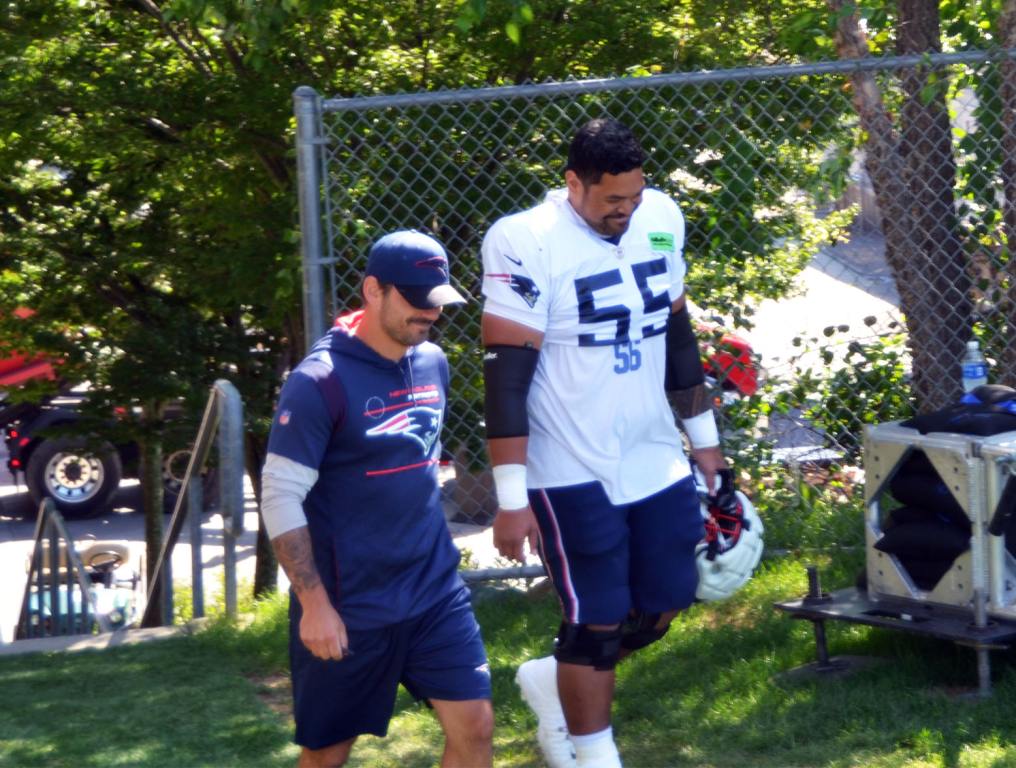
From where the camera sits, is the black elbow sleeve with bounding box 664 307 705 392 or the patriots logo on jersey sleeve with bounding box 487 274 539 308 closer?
the patriots logo on jersey sleeve with bounding box 487 274 539 308

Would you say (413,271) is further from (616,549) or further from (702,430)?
(702,430)

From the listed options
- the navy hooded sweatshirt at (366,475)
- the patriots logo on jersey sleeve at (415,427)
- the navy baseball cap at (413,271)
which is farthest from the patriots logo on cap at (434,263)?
the patriots logo on jersey sleeve at (415,427)

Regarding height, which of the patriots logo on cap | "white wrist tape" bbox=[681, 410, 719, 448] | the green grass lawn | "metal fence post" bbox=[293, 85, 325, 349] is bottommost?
the green grass lawn

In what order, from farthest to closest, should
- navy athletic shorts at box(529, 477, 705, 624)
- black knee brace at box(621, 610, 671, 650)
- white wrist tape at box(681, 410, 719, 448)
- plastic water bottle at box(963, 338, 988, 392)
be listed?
plastic water bottle at box(963, 338, 988, 392) → white wrist tape at box(681, 410, 719, 448) → black knee brace at box(621, 610, 671, 650) → navy athletic shorts at box(529, 477, 705, 624)

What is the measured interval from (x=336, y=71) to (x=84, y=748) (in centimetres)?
472

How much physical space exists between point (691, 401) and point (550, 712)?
1020 millimetres

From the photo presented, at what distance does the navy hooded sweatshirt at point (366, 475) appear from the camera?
3238 millimetres

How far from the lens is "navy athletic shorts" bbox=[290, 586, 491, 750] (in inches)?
131

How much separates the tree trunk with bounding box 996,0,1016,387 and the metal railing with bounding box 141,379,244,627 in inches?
124

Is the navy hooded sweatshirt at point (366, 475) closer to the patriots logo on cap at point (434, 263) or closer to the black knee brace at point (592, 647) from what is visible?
the patriots logo on cap at point (434, 263)

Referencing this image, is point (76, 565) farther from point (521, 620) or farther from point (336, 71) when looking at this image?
point (521, 620)

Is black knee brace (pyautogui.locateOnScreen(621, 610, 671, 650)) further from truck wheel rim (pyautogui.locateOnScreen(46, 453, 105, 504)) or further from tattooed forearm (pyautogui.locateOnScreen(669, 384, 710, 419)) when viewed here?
truck wheel rim (pyautogui.locateOnScreen(46, 453, 105, 504))

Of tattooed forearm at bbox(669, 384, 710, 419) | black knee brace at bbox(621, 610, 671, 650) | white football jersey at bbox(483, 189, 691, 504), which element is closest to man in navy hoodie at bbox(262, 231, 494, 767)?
white football jersey at bbox(483, 189, 691, 504)

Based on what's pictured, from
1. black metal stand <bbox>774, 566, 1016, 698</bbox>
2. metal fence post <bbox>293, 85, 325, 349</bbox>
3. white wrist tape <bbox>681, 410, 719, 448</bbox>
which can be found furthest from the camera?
metal fence post <bbox>293, 85, 325, 349</bbox>
